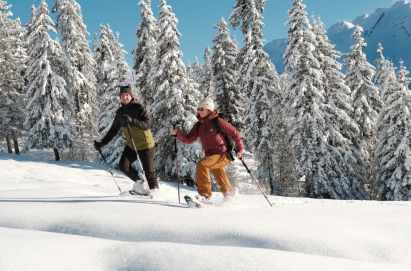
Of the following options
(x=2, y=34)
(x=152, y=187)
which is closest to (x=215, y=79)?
(x=2, y=34)

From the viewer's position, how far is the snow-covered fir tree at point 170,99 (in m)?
17.3

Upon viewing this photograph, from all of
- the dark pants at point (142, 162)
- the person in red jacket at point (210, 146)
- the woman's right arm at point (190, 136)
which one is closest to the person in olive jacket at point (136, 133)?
A: the dark pants at point (142, 162)

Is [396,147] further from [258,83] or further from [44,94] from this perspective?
[44,94]

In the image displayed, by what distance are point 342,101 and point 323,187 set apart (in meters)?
6.73

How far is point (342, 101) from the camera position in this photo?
19719 mm

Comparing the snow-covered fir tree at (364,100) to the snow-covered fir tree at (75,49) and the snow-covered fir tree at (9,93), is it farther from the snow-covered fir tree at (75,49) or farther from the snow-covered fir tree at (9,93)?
the snow-covered fir tree at (9,93)

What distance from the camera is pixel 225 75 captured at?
26.3m

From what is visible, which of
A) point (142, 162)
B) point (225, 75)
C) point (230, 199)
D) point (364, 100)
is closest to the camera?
point (230, 199)

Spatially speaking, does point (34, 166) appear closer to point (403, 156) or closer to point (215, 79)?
point (215, 79)

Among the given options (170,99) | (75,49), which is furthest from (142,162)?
(75,49)

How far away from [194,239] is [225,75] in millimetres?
24399

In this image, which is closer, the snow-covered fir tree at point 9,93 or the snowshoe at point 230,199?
the snowshoe at point 230,199

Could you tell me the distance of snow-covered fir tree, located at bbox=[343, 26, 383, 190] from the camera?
21.7m

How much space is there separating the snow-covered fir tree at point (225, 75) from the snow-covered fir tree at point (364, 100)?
10.3 m
